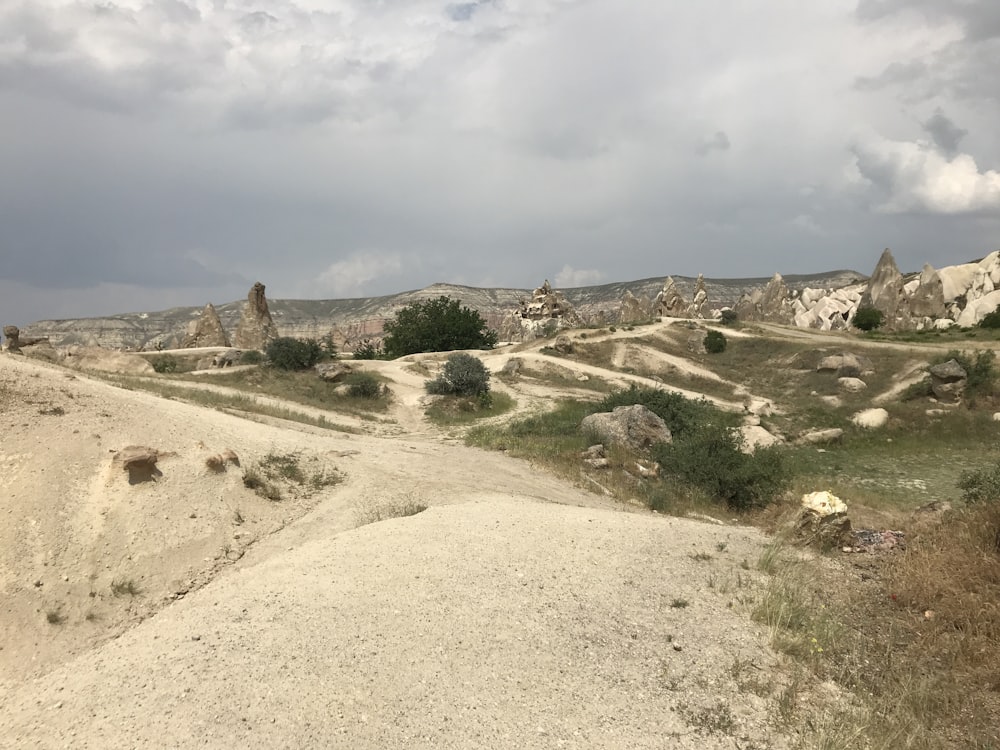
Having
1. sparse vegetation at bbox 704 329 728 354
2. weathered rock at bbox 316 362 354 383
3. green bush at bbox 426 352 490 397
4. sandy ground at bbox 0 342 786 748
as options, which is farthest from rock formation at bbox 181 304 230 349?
sandy ground at bbox 0 342 786 748

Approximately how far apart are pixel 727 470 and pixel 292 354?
783 inches

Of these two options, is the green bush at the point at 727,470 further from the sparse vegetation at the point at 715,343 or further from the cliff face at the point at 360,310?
the cliff face at the point at 360,310

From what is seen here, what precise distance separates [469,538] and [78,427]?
6.10 metres

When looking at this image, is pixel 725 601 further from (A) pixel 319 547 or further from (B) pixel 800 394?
(B) pixel 800 394

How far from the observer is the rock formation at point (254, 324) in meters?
41.4

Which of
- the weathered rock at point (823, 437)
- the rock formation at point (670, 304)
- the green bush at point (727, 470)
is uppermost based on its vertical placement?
the rock formation at point (670, 304)

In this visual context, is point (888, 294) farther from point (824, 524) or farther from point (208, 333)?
point (208, 333)

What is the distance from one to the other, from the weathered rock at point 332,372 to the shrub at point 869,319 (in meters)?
45.3

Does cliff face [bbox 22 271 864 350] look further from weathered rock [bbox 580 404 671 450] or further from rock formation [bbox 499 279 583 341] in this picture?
weathered rock [bbox 580 404 671 450]

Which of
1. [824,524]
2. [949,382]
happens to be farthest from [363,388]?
[949,382]

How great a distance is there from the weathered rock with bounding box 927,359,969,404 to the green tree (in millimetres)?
31498

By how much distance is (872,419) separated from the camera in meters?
22.6

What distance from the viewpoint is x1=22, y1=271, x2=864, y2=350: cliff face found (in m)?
131

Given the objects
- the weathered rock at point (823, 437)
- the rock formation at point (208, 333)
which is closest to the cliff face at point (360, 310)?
the rock formation at point (208, 333)
